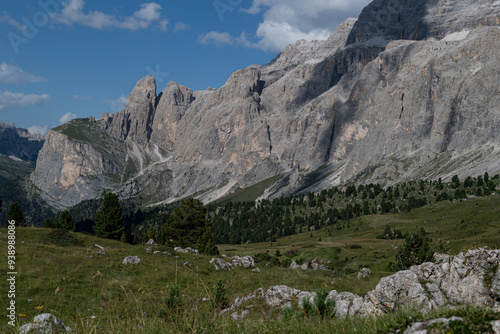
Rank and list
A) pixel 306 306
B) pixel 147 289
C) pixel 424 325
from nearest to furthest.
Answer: pixel 424 325, pixel 147 289, pixel 306 306

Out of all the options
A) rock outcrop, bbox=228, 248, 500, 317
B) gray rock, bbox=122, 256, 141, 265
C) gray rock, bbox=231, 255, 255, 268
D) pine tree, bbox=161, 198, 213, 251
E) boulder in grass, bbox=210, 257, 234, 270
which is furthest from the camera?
pine tree, bbox=161, 198, 213, 251

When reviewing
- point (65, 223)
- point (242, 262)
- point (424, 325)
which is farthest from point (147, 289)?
point (65, 223)

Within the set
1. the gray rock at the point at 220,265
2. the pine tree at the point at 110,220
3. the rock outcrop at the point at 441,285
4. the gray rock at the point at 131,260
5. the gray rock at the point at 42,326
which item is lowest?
the gray rock at the point at 220,265

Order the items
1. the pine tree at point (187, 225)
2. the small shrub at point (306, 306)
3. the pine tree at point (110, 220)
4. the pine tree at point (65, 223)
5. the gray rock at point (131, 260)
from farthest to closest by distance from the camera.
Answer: the pine tree at point (65, 223) → the pine tree at point (187, 225) → the pine tree at point (110, 220) → the gray rock at point (131, 260) → the small shrub at point (306, 306)

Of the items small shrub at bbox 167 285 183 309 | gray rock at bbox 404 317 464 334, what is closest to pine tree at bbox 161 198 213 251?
small shrub at bbox 167 285 183 309

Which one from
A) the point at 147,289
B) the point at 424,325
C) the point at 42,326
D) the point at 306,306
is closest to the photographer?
the point at 424,325

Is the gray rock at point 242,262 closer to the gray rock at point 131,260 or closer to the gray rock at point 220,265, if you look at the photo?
the gray rock at point 220,265

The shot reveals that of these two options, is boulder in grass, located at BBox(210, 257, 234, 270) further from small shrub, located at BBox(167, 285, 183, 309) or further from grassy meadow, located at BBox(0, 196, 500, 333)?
small shrub, located at BBox(167, 285, 183, 309)

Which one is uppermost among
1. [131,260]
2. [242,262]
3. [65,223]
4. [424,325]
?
[65,223]

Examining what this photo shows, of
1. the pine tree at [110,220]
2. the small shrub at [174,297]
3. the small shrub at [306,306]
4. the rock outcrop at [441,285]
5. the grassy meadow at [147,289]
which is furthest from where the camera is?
the pine tree at [110,220]

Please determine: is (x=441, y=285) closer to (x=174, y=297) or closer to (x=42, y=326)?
(x=174, y=297)

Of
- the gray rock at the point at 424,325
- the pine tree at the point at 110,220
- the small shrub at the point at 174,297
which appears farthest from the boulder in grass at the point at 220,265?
the pine tree at the point at 110,220

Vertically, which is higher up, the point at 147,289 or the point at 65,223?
the point at 65,223

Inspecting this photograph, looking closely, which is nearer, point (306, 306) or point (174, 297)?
point (174, 297)
